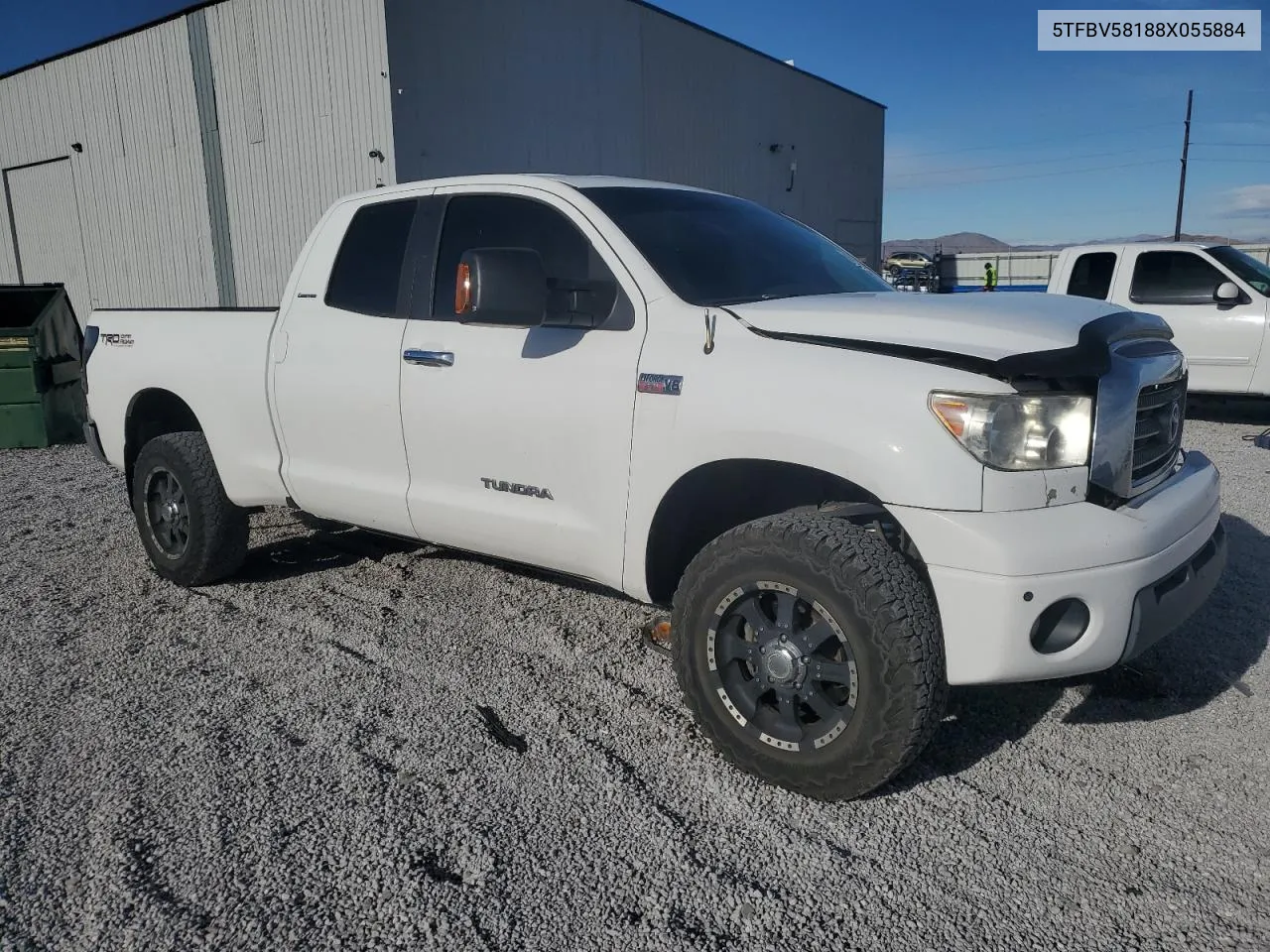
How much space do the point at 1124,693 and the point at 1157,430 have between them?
1.11m

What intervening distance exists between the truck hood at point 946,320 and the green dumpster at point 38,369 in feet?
30.1

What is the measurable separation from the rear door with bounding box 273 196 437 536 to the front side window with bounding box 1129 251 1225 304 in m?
8.56

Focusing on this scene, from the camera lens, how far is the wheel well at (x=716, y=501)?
320cm

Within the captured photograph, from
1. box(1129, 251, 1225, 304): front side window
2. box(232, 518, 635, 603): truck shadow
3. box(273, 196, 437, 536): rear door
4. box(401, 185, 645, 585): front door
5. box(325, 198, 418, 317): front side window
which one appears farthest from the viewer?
box(1129, 251, 1225, 304): front side window

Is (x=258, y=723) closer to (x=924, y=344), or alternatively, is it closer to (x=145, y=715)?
(x=145, y=715)

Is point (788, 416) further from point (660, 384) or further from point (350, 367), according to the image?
point (350, 367)

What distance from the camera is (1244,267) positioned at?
987cm

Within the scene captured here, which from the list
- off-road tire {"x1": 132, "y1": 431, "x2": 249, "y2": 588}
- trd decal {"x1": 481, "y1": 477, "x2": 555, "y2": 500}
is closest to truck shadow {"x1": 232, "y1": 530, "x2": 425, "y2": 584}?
off-road tire {"x1": 132, "y1": 431, "x2": 249, "y2": 588}

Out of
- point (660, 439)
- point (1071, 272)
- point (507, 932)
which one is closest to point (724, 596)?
point (660, 439)

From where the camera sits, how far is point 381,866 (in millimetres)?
2686

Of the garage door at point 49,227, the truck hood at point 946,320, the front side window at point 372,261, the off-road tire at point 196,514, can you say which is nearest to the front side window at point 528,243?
the front side window at point 372,261

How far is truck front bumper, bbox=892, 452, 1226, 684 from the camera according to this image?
2.64 meters

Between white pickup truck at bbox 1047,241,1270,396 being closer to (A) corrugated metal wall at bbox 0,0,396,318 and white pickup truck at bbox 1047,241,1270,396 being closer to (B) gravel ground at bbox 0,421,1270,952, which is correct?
(B) gravel ground at bbox 0,421,1270,952

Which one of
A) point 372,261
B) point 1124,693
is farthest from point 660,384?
point 1124,693
